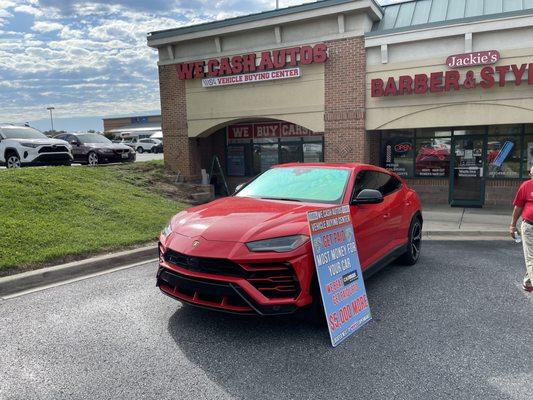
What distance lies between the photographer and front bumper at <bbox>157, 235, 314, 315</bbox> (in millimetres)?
3715

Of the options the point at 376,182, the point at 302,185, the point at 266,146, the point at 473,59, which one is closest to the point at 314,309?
the point at 302,185

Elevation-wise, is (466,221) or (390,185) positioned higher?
(390,185)

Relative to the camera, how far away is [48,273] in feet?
19.2

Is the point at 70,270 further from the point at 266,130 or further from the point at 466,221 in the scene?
the point at 266,130

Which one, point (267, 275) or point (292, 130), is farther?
point (292, 130)

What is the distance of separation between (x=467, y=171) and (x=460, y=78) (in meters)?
3.29

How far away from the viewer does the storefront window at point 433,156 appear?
13.5 metres

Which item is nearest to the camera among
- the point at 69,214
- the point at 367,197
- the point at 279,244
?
the point at 279,244

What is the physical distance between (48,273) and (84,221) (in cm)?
254

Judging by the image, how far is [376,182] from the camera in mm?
5785

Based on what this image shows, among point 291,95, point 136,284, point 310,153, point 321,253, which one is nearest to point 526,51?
point 291,95

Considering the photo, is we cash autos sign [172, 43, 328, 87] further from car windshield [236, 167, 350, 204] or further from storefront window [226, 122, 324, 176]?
car windshield [236, 167, 350, 204]

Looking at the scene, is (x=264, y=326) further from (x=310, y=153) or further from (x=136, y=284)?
(x=310, y=153)

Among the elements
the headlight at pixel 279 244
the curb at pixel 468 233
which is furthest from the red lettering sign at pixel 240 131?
the headlight at pixel 279 244
